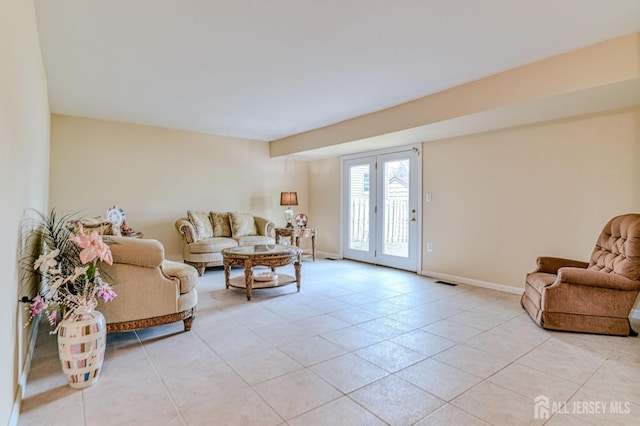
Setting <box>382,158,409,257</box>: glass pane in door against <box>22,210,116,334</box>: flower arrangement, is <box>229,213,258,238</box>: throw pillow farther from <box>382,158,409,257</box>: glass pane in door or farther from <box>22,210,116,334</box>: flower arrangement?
<box>22,210,116,334</box>: flower arrangement

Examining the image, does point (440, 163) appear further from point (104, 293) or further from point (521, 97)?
point (104, 293)

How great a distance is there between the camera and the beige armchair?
255 centimetres

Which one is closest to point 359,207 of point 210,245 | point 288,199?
point 288,199

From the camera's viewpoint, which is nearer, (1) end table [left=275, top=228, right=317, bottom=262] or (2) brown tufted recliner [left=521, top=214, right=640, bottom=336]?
(2) brown tufted recliner [left=521, top=214, right=640, bottom=336]

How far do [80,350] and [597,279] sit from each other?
3.86 m

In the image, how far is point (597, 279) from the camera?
2.79 metres

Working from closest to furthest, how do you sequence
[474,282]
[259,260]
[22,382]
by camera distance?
[22,382] → [259,260] → [474,282]

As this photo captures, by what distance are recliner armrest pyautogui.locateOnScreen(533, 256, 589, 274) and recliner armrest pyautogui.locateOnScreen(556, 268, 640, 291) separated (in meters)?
0.49

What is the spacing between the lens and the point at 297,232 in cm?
609

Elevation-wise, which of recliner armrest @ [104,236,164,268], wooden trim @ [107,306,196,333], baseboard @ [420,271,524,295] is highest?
recliner armrest @ [104,236,164,268]

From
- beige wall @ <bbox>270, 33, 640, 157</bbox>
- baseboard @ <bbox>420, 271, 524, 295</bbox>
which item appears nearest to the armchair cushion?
baseboard @ <bbox>420, 271, 524, 295</bbox>

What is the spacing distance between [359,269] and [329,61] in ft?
11.4

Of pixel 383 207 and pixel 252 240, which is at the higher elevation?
pixel 383 207

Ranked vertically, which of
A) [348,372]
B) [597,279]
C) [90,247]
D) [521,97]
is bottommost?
[348,372]
